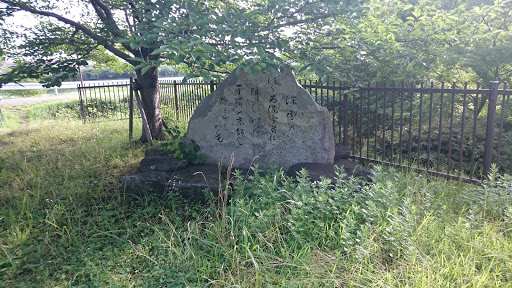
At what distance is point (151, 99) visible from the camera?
6.46 m

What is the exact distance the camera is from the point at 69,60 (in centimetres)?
511

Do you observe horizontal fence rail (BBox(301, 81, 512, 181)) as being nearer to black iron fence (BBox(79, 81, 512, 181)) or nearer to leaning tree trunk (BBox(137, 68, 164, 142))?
black iron fence (BBox(79, 81, 512, 181))

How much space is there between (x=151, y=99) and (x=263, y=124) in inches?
105

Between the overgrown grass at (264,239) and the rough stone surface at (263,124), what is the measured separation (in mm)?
772

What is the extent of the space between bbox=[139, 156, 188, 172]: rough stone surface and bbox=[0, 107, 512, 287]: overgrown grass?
494 mm

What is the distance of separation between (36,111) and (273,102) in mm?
14005

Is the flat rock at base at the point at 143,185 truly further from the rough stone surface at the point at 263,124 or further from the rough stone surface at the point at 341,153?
the rough stone surface at the point at 341,153

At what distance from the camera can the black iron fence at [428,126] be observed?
14.8 feet

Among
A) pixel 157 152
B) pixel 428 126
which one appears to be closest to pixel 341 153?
pixel 428 126

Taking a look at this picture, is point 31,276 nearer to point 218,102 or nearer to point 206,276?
point 206,276

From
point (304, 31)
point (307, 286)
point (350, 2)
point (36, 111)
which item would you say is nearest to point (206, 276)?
point (307, 286)

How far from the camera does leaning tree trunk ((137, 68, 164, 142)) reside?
20.7ft

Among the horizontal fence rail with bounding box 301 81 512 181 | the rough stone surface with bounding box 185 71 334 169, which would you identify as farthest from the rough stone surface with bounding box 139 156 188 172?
the horizontal fence rail with bounding box 301 81 512 181

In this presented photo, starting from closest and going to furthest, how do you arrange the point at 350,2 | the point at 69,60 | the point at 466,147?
1. the point at 350,2
2. the point at 69,60
3. the point at 466,147
